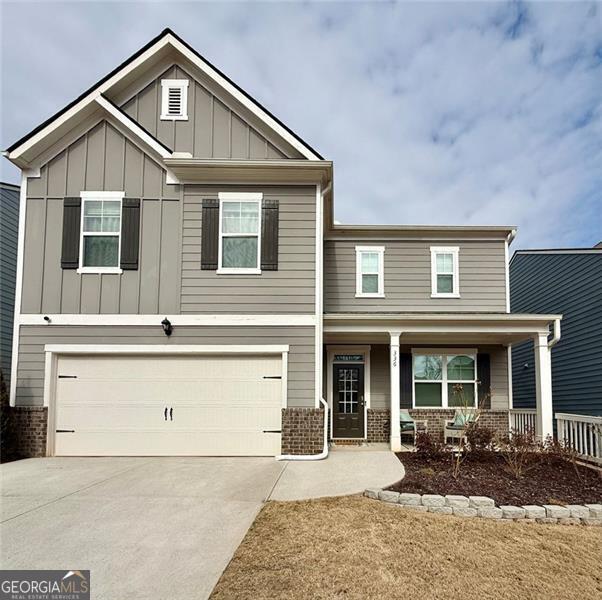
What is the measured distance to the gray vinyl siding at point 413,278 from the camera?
11.9 metres

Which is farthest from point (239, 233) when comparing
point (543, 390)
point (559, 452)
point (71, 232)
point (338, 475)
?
point (543, 390)

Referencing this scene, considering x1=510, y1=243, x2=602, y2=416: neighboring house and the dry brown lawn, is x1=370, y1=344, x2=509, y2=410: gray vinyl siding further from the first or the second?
the dry brown lawn

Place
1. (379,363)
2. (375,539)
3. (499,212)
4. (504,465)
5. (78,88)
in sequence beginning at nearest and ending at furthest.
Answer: (375,539), (504,465), (78,88), (379,363), (499,212)

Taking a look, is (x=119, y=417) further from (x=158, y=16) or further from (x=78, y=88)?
(x=158, y=16)

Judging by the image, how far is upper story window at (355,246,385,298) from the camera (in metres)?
12.0

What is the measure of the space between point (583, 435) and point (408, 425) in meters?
3.65

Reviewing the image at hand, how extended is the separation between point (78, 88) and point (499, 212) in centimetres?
1243

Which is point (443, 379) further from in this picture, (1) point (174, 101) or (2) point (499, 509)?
(1) point (174, 101)

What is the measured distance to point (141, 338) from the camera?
873 centimetres

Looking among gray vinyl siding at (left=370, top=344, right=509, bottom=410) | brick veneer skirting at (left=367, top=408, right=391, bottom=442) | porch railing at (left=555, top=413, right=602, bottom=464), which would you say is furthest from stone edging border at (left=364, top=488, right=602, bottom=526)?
gray vinyl siding at (left=370, top=344, right=509, bottom=410)

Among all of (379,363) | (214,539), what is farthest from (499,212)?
(214,539)

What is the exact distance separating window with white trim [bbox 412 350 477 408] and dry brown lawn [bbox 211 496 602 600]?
6.57m

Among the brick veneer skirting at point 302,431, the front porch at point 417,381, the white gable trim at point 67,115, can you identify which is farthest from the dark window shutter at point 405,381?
the white gable trim at point 67,115

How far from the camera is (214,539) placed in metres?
4.44
